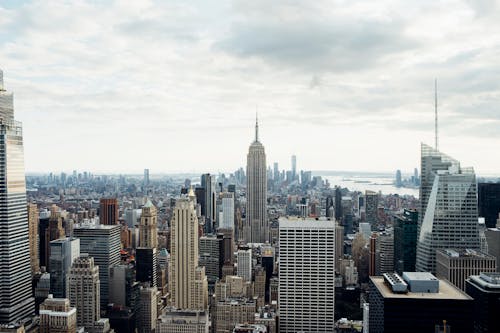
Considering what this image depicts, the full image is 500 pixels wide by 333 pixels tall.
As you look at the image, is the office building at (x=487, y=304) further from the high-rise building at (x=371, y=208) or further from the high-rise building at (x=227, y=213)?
the high-rise building at (x=227, y=213)

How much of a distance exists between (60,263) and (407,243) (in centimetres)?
1612

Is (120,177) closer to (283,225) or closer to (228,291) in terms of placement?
(228,291)

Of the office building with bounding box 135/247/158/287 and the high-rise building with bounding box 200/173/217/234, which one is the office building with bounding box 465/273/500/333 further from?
the high-rise building with bounding box 200/173/217/234

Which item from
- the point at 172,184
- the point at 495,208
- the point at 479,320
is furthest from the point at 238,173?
the point at 479,320

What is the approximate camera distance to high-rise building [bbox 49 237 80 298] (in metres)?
23.0

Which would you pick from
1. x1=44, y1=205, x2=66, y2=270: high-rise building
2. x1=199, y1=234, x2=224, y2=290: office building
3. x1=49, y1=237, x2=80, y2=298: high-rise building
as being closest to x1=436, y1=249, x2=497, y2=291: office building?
x1=199, y1=234, x2=224, y2=290: office building

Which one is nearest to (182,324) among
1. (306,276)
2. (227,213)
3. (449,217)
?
(306,276)

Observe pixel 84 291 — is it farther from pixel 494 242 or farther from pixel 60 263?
pixel 494 242

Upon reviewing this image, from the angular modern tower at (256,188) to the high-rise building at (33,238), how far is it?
733 inches

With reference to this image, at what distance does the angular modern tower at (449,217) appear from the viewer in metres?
20.3

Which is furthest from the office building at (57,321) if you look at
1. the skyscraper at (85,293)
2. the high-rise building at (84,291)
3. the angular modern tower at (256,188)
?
the angular modern tower at (256,188)

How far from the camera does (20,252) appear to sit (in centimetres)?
2056

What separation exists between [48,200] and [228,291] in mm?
26390

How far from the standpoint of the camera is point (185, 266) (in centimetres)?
2467
